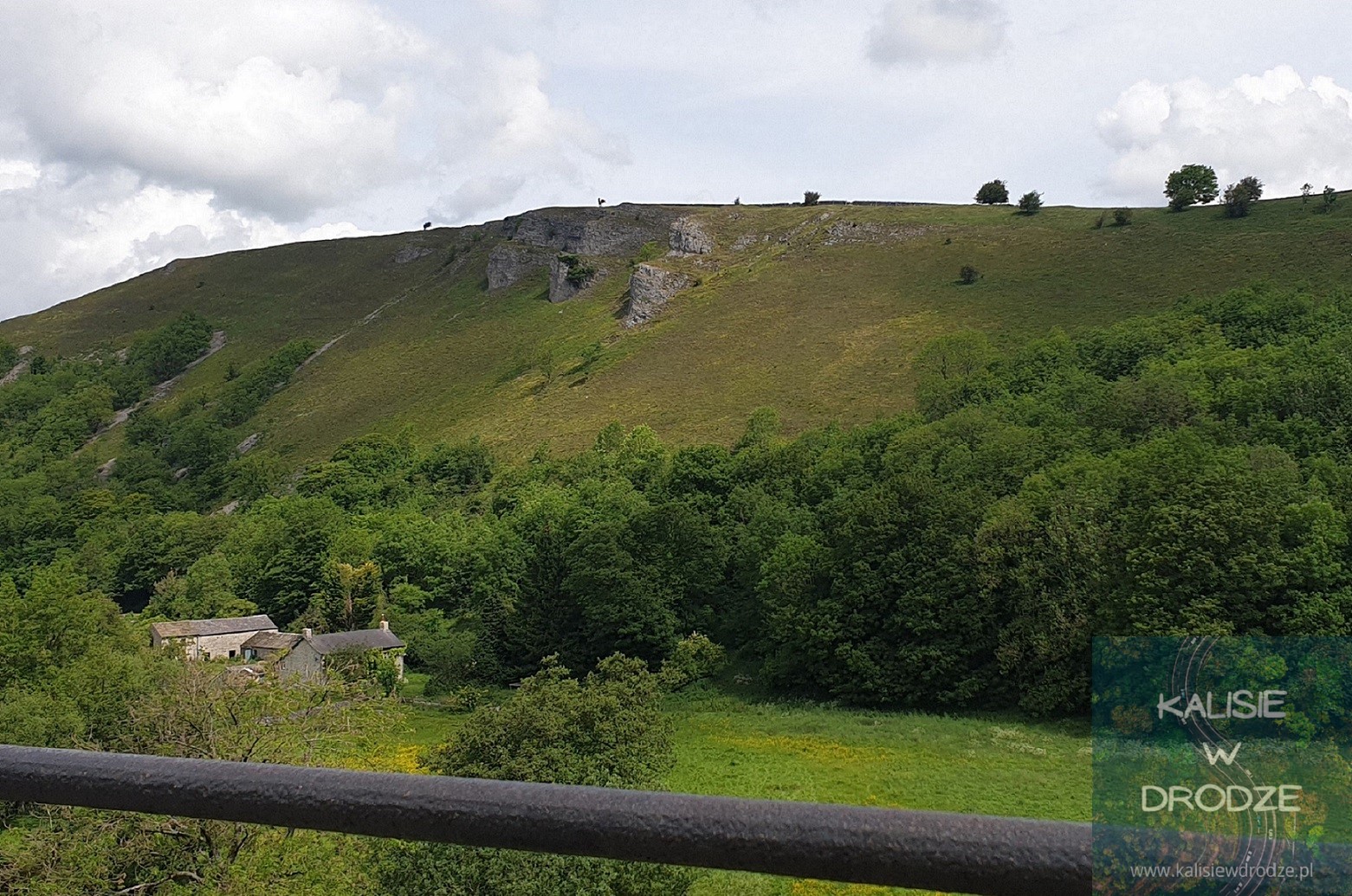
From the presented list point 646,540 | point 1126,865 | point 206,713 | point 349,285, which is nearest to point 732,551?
point 646,540

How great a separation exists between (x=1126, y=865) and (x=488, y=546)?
227 feet

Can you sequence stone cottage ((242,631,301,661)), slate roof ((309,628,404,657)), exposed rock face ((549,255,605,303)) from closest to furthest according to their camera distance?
slate roof ((309,628,404,657)) → stone cottage ((242,631,301,661)) → exposed rock face ((549,255,605,303))

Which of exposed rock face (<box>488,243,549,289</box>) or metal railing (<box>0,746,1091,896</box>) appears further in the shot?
exposed rock face (<box>488,243,549,289</box>)

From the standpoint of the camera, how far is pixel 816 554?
51.0 m

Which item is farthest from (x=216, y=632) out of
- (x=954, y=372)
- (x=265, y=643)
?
(x=954, y=372)

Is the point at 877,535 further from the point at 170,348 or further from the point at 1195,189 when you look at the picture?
the point at 170,348

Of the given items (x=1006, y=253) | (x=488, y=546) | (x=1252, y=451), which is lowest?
(x=488, y=546)

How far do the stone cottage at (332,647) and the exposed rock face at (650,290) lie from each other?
199ft

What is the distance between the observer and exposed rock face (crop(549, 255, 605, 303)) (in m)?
130

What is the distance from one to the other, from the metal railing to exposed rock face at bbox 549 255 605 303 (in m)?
129

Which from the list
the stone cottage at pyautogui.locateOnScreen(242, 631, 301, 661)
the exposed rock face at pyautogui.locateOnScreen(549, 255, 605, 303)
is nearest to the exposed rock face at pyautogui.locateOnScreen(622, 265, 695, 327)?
the exposed rock face at pyautogui.locateOnScreen(549, 255, 605, 303)

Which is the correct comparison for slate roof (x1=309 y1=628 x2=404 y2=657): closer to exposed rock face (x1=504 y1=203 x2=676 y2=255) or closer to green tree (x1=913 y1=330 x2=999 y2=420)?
green tree (x1=913 y1=330 x2=999 y2=420)

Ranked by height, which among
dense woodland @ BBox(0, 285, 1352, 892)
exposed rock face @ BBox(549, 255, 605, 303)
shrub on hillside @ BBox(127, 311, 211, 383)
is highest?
exposed rock face @ BBox(549, 255, 605, 303)

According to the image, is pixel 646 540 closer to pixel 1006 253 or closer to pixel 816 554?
pixel 816 554
